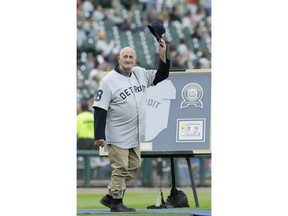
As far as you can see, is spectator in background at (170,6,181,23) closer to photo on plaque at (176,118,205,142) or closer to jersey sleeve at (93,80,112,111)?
photo on plaque at (176,118,205,142)

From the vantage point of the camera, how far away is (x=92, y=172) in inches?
582

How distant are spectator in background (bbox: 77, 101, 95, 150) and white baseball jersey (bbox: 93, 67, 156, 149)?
229 inches

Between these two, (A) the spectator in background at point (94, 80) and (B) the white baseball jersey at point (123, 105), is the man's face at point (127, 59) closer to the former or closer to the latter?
(B) the white baseball jersey at point (123, 105)

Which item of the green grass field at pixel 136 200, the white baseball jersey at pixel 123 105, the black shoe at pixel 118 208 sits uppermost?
the white baseball jersey at pixel 123 105

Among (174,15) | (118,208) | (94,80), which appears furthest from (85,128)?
(118,208)

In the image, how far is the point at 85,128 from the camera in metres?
15.0

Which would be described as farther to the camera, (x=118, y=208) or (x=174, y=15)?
(x=174, y=15)

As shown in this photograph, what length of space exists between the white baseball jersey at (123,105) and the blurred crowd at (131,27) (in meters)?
7.17

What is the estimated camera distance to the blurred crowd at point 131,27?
17344 mm

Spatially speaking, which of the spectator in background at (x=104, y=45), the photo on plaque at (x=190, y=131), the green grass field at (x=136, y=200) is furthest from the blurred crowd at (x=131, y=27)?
the photo on plaque at (x=190, y=131)

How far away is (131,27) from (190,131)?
29.0 ft

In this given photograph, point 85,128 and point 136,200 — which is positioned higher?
point 85,128

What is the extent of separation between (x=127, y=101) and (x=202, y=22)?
35.7 ft

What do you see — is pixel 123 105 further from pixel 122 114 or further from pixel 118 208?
pixel 118 208
